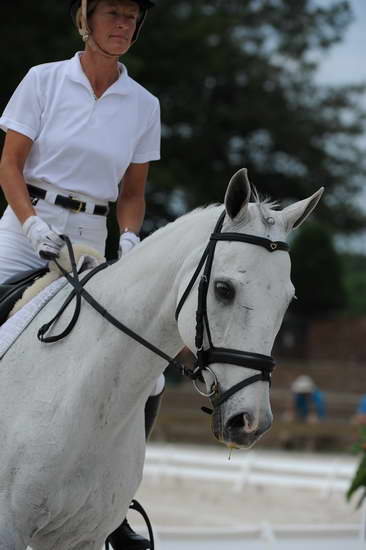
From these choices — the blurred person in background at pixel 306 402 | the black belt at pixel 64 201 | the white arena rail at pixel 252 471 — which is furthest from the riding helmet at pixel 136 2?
the blurred person in background at pixel 306 402

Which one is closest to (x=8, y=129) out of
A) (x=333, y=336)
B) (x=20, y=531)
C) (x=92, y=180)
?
(x=92, y=180)

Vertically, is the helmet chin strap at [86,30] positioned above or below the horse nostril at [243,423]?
above

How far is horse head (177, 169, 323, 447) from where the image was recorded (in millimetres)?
3621

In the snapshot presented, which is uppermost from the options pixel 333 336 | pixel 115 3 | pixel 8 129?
pixel 115 3

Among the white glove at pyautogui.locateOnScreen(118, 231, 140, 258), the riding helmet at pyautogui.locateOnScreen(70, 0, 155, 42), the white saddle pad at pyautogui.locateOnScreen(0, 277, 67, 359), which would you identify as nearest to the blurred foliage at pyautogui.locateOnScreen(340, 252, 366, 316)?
the white glove at pyautogui.locateOnScreen(118, 231, 140, 258)

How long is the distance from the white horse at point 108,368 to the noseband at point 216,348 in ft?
0.07

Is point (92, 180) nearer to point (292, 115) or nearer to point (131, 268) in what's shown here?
point (131, 268)

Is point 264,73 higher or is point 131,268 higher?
point 131,268

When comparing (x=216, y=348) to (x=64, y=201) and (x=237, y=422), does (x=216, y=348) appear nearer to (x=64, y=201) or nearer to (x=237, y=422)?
(x=237, y=422)

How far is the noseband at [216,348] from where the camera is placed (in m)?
3.63

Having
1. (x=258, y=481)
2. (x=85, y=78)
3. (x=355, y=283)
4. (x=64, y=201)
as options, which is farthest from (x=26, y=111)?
(x=355, y=283)

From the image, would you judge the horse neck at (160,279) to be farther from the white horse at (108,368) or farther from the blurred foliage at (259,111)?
the blurred foliage at (259,111)

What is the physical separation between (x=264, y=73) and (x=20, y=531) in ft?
106

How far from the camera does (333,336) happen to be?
105 feet
